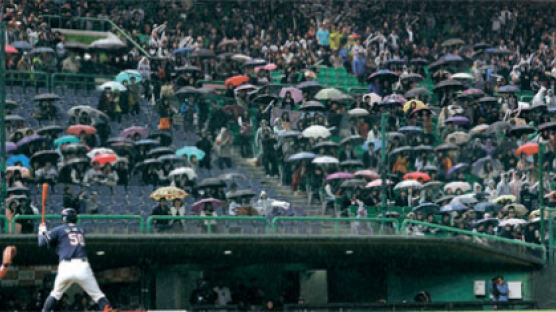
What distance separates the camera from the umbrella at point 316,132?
1265 inches

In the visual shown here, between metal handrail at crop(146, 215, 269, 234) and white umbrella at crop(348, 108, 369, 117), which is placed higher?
white umbrella at crop(348, 108, 369, 117)

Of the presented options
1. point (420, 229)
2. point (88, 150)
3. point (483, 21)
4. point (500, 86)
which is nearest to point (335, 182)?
point (420, 229)

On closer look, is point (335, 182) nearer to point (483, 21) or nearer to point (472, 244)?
point (472, 244)

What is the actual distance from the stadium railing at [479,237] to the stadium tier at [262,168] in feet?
0.12

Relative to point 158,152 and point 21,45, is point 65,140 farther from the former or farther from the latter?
point 21,45

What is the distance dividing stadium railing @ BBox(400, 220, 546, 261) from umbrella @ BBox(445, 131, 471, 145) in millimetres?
4571

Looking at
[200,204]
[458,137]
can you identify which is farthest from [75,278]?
[458,137]

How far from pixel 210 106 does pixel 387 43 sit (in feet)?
31.2

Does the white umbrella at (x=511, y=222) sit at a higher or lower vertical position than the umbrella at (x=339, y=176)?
lower

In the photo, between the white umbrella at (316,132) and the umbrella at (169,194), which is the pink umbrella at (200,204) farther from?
the white umbrella at (316,132)

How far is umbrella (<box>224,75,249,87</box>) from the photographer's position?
3569 cm

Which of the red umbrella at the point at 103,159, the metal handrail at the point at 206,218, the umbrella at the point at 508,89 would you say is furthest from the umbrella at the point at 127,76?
the umbrella at the point at 508,89

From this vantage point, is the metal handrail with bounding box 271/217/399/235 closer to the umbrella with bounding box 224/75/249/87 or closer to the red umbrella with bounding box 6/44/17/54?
the umbrella with bounding box 224/75/249/87

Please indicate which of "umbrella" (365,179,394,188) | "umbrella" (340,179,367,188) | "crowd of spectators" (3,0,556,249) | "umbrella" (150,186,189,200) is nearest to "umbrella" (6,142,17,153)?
"crowd of spectators" (3,0,556,249)
